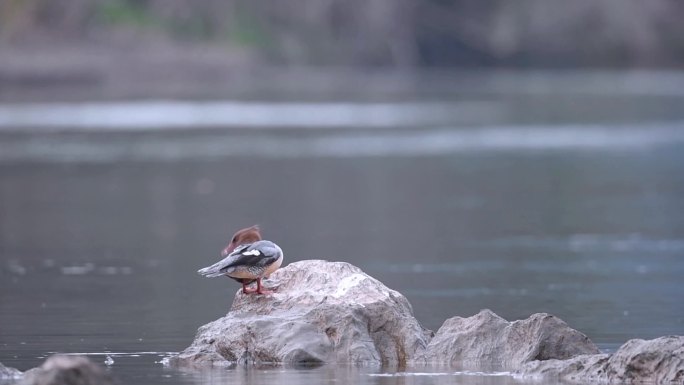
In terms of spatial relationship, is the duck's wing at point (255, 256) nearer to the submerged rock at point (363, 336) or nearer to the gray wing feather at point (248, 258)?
the gray wing feather at point (248, 258)

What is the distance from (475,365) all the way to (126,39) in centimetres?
5818

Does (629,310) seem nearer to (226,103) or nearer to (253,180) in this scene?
(253,180)

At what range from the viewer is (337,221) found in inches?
846

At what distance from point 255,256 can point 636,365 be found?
2.62 meters

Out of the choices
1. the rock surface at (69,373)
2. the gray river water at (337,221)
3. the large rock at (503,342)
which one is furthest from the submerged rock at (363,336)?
the rock surface at (69,373)

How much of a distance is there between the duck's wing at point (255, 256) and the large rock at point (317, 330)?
0.31 m

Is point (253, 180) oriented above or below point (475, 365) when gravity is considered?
above

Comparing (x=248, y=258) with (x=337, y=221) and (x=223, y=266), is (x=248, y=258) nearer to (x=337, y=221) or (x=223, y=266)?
(x=223, y=266)

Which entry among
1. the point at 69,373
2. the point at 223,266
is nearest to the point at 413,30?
the point at 223,266

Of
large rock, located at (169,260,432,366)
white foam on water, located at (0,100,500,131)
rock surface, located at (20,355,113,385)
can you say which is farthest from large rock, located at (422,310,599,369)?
white foam on water, located at (0,100,500,131)

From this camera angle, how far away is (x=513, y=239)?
19.0 metres

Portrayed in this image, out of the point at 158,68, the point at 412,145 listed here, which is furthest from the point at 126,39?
the point at 412,145

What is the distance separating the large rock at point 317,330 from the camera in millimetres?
10500

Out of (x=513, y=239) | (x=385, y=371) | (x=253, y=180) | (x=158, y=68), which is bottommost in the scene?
(x=385, y=371)
